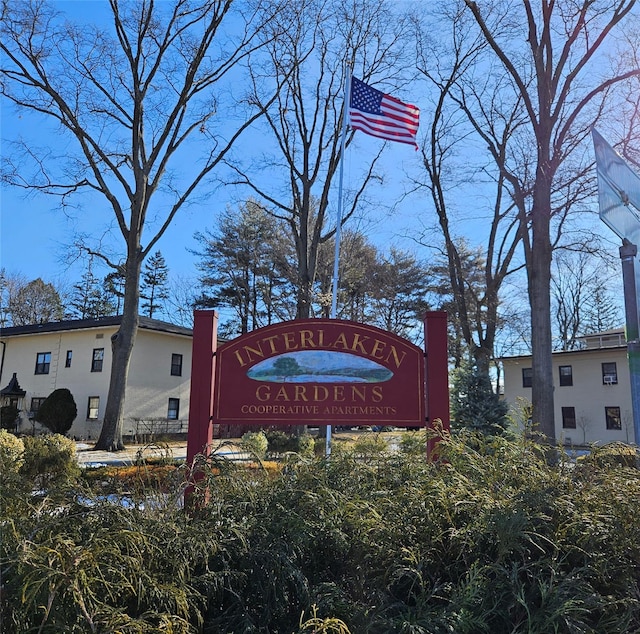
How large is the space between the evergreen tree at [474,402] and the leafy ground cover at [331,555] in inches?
489

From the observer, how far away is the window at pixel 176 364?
28859 mm

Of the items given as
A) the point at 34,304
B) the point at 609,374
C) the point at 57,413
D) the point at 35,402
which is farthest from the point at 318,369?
the point at 34,304

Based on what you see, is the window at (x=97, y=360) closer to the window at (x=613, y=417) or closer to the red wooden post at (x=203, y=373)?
the red wooden post at (x=203, y=373)

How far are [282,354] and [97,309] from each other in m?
47.8

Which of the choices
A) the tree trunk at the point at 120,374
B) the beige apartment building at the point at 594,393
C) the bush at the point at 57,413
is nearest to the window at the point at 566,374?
the beige apartment building at the point at 594,393

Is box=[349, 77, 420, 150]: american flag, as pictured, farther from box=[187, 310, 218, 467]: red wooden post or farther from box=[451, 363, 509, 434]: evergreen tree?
box=[187, 310, 218, 467]: red wooden post

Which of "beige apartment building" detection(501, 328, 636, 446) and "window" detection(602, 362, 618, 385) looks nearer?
"beige apartment building" detection(501, 328, 636, 446)

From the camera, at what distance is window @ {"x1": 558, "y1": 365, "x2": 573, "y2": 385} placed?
28.4m

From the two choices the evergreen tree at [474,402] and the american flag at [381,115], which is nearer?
the american flag at [381,115]

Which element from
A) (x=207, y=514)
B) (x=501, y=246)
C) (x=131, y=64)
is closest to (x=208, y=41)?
(x=131, y=64)

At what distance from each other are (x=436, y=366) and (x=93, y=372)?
79.7 ft

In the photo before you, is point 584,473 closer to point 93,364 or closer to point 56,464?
point 56,464

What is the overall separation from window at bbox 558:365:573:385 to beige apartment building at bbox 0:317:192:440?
1885 centimetres

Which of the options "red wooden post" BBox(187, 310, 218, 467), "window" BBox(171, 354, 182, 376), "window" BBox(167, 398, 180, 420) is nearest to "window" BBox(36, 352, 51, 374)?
"window" BBox(171, 354, 182, 376)
